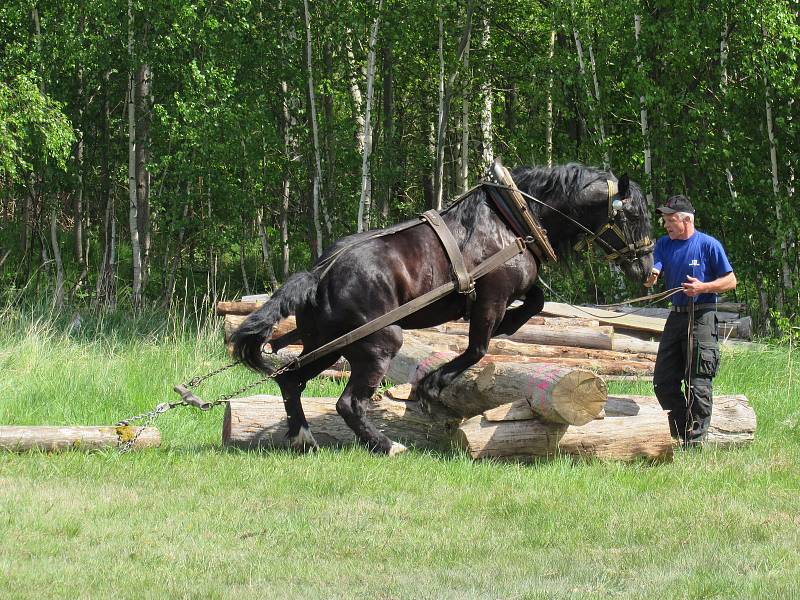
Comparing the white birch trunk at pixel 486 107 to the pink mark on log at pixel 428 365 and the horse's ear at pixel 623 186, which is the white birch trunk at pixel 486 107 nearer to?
the pink mark on log at pixel 428 365

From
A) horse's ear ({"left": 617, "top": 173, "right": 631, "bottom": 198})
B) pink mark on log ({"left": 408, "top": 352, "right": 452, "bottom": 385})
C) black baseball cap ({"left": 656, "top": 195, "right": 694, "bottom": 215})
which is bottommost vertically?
pink mark on log ({"left": 408, "top": 352, "right": 452, "bottom": 385})

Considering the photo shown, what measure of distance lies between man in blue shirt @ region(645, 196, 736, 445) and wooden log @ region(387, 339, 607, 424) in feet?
3.69

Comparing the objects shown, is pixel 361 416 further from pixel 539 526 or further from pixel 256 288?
pixel 256 288

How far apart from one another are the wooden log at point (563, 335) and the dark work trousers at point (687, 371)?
3618mm

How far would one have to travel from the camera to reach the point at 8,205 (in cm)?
2664

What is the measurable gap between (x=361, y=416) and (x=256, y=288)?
16.9 meters

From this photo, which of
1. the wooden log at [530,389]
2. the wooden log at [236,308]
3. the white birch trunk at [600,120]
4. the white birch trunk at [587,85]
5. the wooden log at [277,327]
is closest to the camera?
the wooden log at [530,389]

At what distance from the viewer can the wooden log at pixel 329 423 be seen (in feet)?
25.5

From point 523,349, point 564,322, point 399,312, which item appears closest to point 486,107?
point 564,322

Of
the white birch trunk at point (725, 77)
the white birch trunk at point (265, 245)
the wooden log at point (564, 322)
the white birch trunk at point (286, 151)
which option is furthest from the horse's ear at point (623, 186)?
the white birch trunk at point (265, 245)

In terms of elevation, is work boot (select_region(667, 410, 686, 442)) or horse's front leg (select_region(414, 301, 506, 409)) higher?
horse's front leg (select_region(414, 301, 506, 409))

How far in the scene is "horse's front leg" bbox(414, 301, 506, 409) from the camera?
25.4 ft

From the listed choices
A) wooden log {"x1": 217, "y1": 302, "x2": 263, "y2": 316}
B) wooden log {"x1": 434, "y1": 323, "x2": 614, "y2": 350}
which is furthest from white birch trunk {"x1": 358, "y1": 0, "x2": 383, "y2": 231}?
wooden log {"x1": 434, "y1": 323, "x2": 614, "y2": 350}

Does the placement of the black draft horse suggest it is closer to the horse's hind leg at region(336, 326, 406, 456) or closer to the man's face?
the horse's hind leg at region(336, 326, 406, 456)
